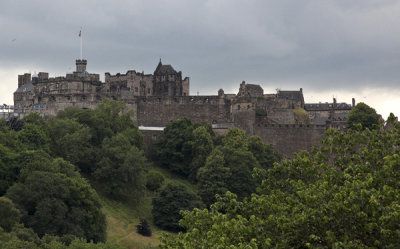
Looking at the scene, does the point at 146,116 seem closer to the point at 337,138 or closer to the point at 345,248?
the point at 337,138

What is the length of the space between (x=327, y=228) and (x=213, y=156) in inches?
2134

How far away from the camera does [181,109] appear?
102375mm

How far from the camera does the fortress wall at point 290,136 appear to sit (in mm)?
91188

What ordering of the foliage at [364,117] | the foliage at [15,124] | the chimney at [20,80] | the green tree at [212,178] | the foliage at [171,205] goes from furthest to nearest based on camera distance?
the chimney at [20,80], the foliage at [364,117], the foliage at [15,124], the green tree at [212,178], the foliage at [171,205]

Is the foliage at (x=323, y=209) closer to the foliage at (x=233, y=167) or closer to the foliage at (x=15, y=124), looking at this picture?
the foliage at (x=233, y=167)

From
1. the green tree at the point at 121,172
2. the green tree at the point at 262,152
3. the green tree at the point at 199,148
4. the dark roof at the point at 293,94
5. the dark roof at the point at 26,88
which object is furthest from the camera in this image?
the dark roof at the point at 293,94

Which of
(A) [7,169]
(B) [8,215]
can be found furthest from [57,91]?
(B) [8,215]

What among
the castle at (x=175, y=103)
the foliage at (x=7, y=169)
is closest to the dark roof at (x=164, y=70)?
the castle at (x=175, y=103)

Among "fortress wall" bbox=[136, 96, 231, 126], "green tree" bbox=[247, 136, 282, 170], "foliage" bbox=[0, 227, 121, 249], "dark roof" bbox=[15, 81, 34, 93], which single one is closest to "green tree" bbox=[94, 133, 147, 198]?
"green tree" bbox=[247, 136, 282, 170]

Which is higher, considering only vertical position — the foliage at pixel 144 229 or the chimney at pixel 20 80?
the chimney at pixel 20 80

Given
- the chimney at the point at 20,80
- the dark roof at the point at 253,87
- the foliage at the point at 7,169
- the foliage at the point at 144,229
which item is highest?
the chimney at the point at 20,80

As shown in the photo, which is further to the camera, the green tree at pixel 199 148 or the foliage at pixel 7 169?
the green tree at pixel 199 148

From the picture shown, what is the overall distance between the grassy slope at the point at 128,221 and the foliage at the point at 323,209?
93.1 feet

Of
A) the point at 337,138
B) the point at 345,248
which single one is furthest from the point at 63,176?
the point at 345,248
